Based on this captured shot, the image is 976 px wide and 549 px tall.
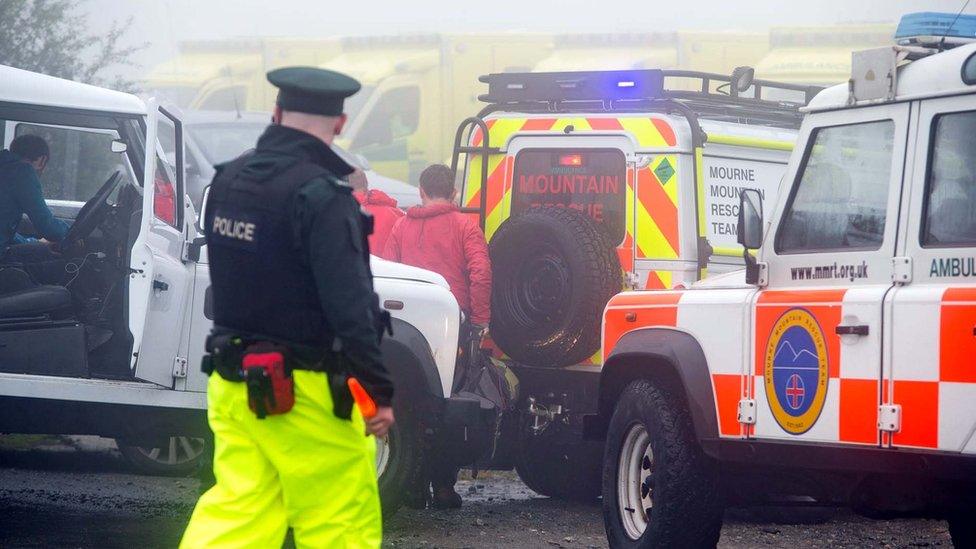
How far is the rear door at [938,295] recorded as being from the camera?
4.79 metres

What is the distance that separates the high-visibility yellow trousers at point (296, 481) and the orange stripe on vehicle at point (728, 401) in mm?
2103

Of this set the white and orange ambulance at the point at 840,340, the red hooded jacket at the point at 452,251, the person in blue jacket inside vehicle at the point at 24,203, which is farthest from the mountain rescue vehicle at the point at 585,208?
the person in blue jacket inside vehicle at the point at 24,203

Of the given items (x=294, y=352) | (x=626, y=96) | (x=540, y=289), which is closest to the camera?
(x=294, y=352)

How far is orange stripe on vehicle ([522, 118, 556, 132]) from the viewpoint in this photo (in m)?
8.54

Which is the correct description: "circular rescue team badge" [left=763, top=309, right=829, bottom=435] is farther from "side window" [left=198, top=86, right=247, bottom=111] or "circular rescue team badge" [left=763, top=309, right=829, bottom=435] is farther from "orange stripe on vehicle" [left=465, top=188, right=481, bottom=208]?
"side window" [left=198, top=86, right=247, bottom=111]

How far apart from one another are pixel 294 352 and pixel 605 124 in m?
4.47

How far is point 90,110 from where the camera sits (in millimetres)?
7391

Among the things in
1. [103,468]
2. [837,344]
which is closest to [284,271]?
[837,344]

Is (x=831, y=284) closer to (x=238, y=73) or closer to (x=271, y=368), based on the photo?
(x=271, y=368)

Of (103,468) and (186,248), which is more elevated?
(186,248)

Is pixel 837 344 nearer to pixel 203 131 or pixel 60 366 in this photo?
pixel 60 366

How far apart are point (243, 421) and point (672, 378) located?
2725mm

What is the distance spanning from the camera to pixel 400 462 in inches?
291

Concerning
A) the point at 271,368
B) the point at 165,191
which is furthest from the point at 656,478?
the point at 165,191
